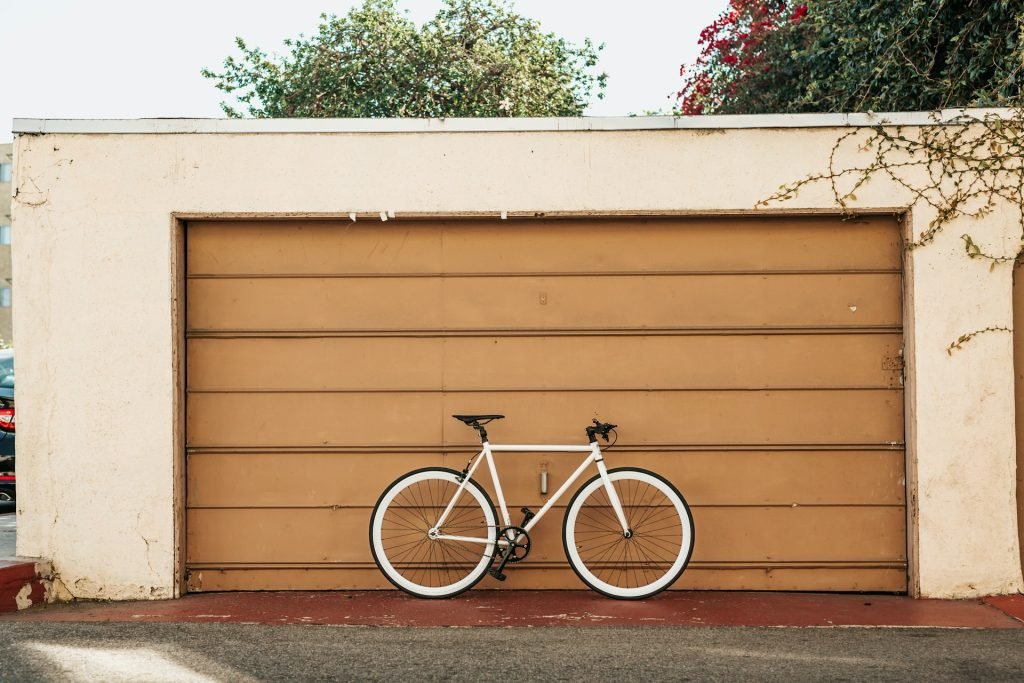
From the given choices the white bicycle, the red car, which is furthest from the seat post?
the red car

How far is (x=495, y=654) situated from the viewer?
4781 millimetres

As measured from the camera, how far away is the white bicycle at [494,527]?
5988mm

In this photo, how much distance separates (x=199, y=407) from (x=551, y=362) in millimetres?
2097

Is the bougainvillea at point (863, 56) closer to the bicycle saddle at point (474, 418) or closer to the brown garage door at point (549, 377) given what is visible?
the brown garage door at point (549, 377)

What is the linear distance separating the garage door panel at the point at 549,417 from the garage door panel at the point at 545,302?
41cm

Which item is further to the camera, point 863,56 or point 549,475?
point 863,56

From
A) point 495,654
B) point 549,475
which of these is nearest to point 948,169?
point 549,475

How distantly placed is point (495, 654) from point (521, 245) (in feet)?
8.20

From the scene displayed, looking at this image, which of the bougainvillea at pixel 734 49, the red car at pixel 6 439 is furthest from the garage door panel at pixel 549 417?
the bougainvillea at pixel 734 49

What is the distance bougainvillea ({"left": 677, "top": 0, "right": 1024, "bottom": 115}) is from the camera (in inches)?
377

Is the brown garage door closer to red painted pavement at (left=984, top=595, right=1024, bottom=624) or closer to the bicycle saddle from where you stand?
the bicycle saddle

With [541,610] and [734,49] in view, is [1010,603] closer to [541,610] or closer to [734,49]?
[541,610]

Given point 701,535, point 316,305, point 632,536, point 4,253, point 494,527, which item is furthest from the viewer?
point 4,253

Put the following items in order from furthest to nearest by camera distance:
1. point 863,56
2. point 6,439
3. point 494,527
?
point 863,56
point 6,439
point 494,527
